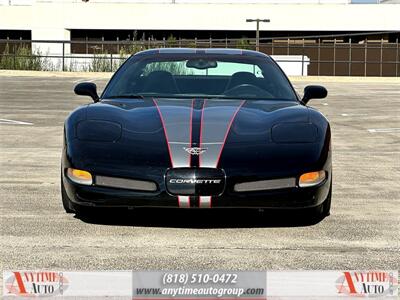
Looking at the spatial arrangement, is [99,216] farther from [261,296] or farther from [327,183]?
[261,296]

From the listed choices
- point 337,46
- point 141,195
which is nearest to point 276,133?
point 141,195

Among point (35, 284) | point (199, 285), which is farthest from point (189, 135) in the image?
point (35, 284)

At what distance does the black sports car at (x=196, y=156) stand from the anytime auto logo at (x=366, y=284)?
107cm

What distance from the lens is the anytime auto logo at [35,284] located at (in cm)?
383

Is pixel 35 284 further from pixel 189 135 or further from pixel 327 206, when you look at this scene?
pixel 327 206

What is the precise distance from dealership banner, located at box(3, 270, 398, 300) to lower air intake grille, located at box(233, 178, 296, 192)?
925 mm

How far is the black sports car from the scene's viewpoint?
5062 millimetres

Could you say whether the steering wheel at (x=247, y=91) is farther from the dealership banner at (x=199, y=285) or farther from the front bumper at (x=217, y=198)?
the dealership banner at (x=199, y=285)

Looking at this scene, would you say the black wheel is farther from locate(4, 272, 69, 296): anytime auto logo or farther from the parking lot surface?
locate(4, 272, 69, 296): anytime auto logo

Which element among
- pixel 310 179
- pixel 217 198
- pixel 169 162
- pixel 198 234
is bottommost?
pixel 198 234

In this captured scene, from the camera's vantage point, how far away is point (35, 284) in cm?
389

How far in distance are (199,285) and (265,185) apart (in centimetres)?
141
